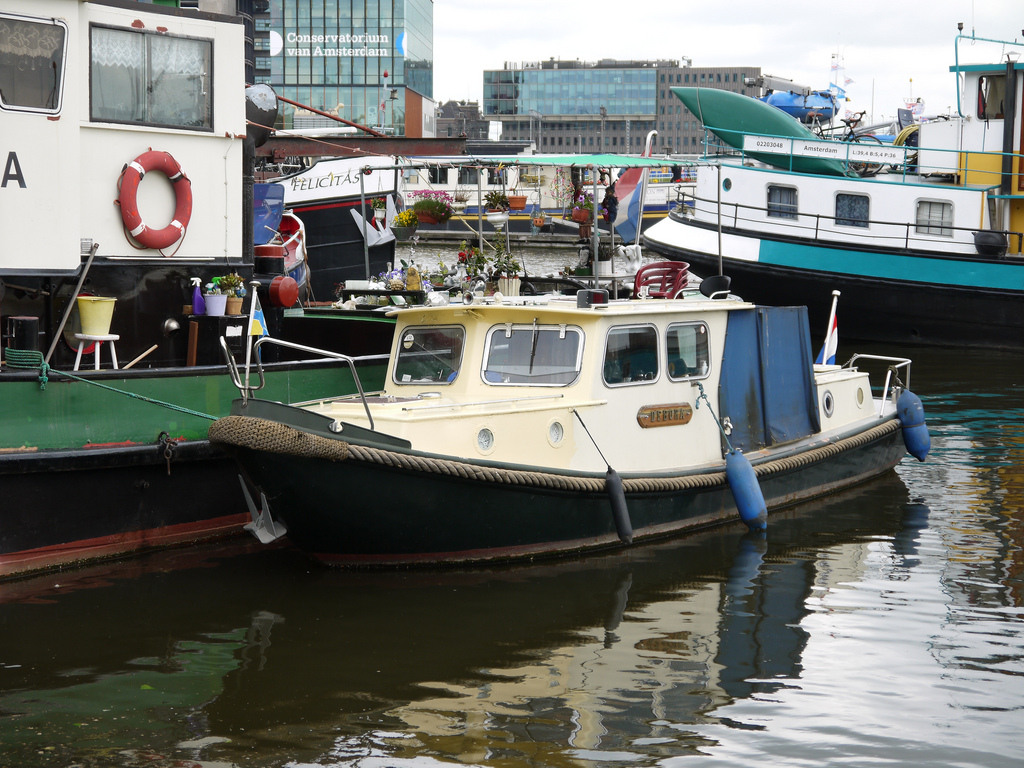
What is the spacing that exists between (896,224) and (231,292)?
47.1ft

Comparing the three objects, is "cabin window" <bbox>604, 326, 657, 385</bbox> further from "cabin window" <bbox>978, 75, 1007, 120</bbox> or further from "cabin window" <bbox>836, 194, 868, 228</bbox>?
"cabin window" <bbox>978, 75, 1007, 120</bbox>

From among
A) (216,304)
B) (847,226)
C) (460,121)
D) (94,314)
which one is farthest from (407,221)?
(460,121)

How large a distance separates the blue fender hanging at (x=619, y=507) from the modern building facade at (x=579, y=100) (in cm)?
14372

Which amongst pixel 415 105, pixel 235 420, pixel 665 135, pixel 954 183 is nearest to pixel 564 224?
pixel 415 105

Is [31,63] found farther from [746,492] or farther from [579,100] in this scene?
[579,100]

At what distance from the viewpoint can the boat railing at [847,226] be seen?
20.6 m

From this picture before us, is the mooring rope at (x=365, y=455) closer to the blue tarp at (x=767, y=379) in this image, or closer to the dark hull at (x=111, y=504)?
the dark hull at (x=111, y=504)

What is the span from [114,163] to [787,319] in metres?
6.06

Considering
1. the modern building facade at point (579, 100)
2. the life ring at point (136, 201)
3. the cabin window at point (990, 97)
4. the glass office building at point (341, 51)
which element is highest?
the modern building facade at point (579, 100)

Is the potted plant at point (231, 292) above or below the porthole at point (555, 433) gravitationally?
above

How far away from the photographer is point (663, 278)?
10.9m

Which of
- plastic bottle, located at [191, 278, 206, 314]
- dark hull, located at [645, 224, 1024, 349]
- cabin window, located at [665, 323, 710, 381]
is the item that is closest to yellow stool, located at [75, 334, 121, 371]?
plastic bottle, located at [191, 278, 206, 314]

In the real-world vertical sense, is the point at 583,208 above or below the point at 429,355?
above

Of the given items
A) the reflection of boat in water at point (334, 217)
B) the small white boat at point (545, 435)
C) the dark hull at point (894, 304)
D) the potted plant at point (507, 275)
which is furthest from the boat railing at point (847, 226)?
the potted plant at point (507, 275)
